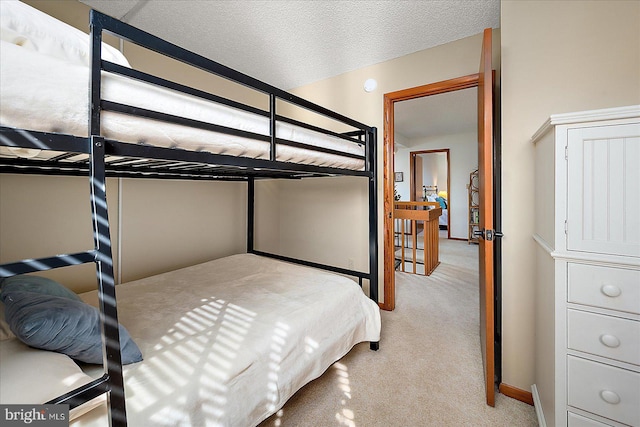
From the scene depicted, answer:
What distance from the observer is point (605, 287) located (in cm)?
A: 101

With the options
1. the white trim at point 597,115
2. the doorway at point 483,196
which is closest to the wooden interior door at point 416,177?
the doorway at point 483,196

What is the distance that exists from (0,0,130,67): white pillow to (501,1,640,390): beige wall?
6.39 feet

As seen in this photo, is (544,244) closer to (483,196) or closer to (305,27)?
(483,196)

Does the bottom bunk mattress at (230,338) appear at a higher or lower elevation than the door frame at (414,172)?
lower

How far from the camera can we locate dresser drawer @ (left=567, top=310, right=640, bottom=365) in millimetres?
970

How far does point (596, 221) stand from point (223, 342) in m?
1.57

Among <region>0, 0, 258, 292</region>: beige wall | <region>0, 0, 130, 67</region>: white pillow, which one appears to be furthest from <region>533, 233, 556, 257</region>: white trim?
<region>0, 0, 258, 292</region>: beige wall

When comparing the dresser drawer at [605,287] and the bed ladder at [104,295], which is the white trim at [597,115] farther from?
the bed ladder at [104,295]

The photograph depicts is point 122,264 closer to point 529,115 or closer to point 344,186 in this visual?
point 344,186

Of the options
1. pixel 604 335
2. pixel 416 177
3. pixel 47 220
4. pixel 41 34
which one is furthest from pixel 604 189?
pixel 416 177

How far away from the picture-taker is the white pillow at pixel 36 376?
657 millimetres

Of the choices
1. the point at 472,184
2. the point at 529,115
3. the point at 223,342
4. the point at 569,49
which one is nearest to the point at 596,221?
the point at 529,115

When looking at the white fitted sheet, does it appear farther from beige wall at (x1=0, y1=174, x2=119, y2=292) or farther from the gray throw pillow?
beige wall at (x1=0, y1=174, x2=119, y2=292)

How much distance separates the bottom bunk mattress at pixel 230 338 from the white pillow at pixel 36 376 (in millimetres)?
112
